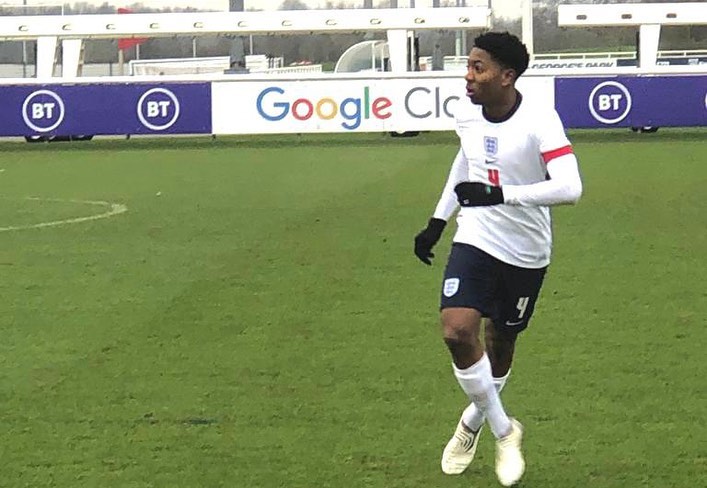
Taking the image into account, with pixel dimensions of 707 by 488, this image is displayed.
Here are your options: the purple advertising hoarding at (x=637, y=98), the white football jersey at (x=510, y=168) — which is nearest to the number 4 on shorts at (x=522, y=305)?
the white football jersey at (x=510, y=168)

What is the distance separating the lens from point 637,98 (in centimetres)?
3089

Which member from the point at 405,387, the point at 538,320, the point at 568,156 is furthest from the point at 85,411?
the point at 538,320

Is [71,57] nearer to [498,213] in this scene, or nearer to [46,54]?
[46,54]

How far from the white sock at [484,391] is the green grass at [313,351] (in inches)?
11.5

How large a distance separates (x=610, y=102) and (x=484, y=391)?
25500 millimetres

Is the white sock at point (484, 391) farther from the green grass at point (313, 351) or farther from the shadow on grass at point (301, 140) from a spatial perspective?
the shadow on grass at point (301, 140)

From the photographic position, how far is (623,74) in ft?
101

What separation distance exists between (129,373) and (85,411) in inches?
36.3

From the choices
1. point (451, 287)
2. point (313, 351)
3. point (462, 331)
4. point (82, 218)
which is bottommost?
point (313, 351)

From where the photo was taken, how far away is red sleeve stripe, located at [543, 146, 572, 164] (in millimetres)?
5855

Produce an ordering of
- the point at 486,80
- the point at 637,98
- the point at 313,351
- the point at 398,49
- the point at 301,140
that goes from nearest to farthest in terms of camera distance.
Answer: the point at 486,80
the point at 313,351
the point at 637,98
the point at 301,140
the point at 398,49

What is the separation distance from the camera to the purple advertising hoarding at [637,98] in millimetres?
30766

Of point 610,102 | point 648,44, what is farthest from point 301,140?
point 648,44

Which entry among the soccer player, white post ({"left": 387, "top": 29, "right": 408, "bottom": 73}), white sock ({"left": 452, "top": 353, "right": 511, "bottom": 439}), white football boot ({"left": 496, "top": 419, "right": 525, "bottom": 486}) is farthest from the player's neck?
white post ({"left": 387, "top": 29, "right": 408, "bottom": 73})
